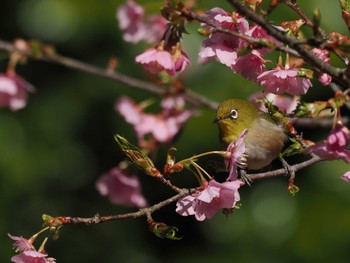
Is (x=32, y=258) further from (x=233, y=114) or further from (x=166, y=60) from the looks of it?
(x=233, y=114)

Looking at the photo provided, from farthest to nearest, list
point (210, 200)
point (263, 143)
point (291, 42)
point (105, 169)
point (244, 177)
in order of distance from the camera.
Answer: point (105, 169) < point (263, 143) < point (244, 177) < point (210, 200) < point (291, 42)

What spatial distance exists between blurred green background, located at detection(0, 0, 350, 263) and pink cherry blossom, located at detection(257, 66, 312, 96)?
4.41 feet

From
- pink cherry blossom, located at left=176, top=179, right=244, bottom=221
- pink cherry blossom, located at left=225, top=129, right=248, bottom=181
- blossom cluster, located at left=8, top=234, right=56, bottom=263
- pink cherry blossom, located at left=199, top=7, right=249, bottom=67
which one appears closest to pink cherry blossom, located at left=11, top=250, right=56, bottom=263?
blossom cluster, located at left=8, top=234, right=56, bottom=263

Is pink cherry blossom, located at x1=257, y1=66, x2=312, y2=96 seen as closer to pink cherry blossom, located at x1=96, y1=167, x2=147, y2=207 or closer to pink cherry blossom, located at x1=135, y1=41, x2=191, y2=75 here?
pink cherry blossom, located at x1=135, y1=41, x2=191, y2=75

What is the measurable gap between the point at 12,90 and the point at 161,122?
0.47 metres

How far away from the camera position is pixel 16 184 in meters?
3.22

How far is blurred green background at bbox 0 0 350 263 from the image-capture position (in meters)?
2.71

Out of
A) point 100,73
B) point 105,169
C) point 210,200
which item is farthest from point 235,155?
point 105,169

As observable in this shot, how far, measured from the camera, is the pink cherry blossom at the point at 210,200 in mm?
1256

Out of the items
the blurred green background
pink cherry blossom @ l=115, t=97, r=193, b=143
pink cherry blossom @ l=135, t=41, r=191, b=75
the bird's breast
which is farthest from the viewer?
the blurred green background

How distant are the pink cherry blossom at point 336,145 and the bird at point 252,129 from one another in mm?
689

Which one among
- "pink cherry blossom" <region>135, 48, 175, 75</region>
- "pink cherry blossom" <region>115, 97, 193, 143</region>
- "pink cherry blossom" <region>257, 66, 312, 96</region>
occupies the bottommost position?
"pink cherry blossom" <region>115, 97, 193, 143</region>

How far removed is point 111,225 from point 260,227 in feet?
3.07

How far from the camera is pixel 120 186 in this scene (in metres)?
2.33
